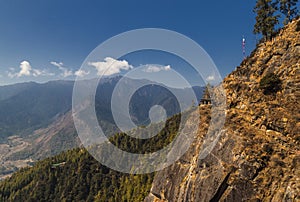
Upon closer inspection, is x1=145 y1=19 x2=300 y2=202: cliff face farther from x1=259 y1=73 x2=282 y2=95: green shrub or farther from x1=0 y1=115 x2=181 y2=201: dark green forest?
x1=0 y1=115 x2=181 y2=201: dark green forest

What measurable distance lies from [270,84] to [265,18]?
2434cm

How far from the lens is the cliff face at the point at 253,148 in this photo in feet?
92.4

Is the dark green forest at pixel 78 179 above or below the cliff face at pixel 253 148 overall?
below

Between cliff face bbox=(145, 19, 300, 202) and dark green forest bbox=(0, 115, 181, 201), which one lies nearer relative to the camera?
cliff face bbox=(145, 19, 300, 202)

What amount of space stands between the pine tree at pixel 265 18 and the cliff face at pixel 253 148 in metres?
8.34

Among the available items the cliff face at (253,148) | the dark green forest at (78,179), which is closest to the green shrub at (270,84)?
the cliff face at (253,148)

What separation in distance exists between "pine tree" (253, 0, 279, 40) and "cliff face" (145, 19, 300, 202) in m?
8.34

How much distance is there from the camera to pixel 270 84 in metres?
36.3

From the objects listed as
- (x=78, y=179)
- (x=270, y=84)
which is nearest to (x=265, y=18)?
(x=270, y=84)

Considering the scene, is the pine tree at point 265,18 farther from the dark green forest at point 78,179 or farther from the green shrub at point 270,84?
the dark green forest at point 78,179

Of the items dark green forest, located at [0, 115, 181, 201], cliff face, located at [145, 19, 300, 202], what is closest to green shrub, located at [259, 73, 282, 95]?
cliff face, located at [145, 19, 300, 202]

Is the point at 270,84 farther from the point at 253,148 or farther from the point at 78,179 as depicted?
the point at 78,179

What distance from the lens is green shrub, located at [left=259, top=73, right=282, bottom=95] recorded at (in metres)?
35.9

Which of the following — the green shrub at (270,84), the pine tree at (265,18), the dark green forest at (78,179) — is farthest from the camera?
the dark green forest at (78,179)
